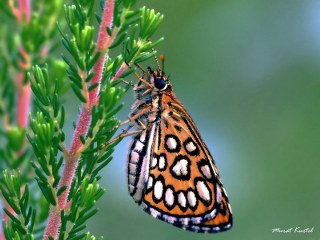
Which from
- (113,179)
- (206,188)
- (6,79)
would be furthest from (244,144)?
(6,79)

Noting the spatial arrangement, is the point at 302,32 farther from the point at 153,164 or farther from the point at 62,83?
the point at 62,83

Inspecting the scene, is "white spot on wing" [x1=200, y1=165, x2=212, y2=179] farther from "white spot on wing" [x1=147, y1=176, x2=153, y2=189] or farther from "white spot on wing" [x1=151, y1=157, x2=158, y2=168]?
"white spot on wing" [x1=147, y1=176, x2=153, y2=189]

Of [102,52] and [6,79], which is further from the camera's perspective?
[6,79]

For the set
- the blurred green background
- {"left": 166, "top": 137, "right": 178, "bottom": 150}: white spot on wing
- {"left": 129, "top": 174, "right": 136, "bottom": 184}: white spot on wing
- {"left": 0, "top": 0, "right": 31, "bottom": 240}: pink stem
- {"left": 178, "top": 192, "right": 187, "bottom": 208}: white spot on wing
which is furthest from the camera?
the blurred green background

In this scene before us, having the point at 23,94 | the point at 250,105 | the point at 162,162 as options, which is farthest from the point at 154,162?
the point at 250,105

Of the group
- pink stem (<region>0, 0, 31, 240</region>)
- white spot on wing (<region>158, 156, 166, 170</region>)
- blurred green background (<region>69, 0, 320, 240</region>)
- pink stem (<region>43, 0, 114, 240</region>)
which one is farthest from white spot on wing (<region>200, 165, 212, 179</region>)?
blurred green background (<region>69, 0, 320, 240</region>)

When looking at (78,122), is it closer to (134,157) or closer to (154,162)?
(134,157)
